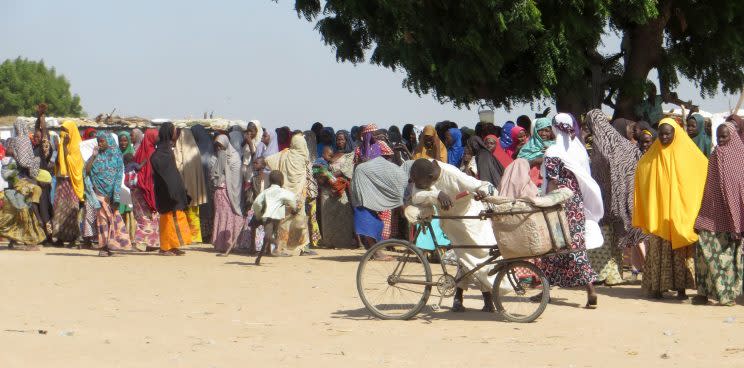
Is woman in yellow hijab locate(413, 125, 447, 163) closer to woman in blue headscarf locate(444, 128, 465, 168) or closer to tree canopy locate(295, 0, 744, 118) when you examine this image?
woman in blue headscarf locate(444, 128, 465, 168)

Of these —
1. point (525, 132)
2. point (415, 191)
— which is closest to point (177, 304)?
point (415, 191)

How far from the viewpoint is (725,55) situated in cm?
2031

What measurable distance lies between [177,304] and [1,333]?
2352mm

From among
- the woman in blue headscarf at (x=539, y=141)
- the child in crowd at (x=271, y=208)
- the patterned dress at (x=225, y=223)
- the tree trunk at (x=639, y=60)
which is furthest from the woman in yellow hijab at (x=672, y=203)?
the tree trunk at (x=639, y=60)

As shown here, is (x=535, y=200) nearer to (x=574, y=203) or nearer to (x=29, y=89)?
(x=574, y=203)

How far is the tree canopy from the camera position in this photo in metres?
18.8

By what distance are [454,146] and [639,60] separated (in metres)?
3.97

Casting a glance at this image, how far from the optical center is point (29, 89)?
85.8m

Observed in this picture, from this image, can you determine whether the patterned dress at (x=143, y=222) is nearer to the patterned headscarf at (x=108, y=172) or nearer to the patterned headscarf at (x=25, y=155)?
the patterned headscarf at (x=108, y=172)

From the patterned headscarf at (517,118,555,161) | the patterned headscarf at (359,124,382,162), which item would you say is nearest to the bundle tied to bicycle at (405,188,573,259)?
the patterned headscarf at (517,118,555,161)

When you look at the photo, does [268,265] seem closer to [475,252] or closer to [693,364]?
[475,252]

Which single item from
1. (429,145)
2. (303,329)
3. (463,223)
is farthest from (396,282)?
(429,145)

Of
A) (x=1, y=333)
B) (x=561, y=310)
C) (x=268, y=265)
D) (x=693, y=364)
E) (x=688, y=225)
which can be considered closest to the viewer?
(x=693, y=364)

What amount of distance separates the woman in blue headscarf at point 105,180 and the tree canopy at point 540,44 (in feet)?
15.0
